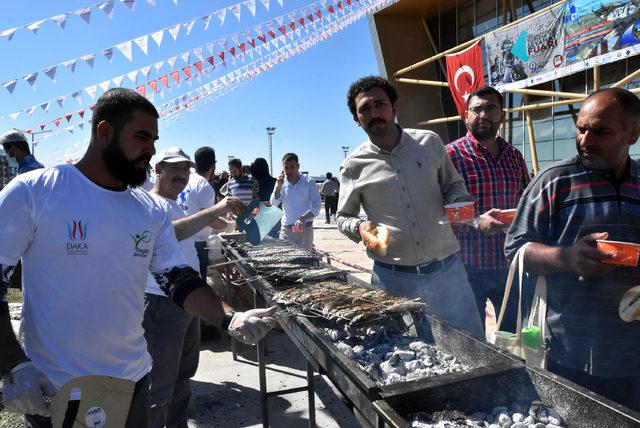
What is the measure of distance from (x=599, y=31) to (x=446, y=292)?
244 inches

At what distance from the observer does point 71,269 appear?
1554 millimetres

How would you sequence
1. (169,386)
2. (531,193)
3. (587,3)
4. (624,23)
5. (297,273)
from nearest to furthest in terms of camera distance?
(531,193), (169,386), (297,273), (624,23), (587,3)

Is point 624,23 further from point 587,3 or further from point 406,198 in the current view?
point 406,198

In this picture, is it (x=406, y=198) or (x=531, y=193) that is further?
(x=406, y=198)

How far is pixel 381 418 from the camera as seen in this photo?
1269mm

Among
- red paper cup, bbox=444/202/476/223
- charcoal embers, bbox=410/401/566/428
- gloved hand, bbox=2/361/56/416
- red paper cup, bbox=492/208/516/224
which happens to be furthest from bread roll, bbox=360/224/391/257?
gloved hand, bbox=2/361/56/416

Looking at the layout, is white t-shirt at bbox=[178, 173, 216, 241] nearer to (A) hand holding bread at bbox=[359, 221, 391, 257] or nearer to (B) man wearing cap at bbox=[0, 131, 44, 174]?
(A) hand holding bread at bbox=[359, 221, 391, 257]

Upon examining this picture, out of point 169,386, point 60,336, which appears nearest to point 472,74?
point 169,386

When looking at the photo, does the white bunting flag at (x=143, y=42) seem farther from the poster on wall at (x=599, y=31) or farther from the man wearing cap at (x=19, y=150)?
the poster on wall at (x=599, y=31)

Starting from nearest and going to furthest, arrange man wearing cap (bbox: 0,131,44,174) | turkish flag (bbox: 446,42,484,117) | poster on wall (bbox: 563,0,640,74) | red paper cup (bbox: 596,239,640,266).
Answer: red paper cup (bbox: 596,239,640,266), man wearing cap (bbox: 0,131,44,174), poster on wall (bbox: 563,0,640,74), turkish flag (bbox: 446,42,484,117)

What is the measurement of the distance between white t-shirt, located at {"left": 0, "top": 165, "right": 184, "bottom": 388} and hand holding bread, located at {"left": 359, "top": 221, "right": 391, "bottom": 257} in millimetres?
1230

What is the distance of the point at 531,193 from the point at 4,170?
1845cm

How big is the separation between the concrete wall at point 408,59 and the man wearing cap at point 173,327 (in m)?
9.76

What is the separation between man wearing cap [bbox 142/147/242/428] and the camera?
2.63m
